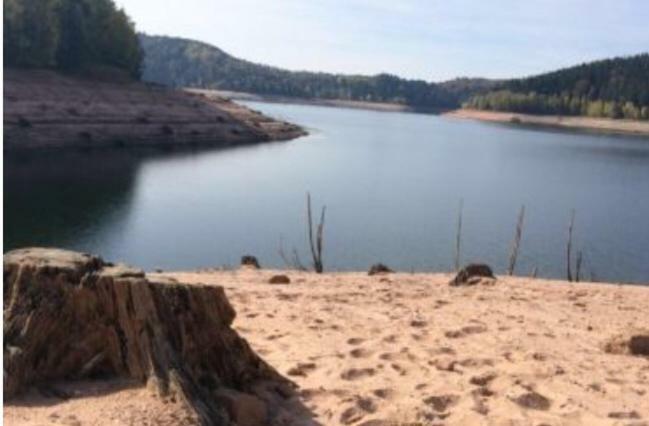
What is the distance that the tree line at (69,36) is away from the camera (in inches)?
2876

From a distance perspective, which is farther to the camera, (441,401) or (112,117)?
(112,117)

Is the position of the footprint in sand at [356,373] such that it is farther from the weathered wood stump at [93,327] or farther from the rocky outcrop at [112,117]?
the rocky outcrop at [112,117]

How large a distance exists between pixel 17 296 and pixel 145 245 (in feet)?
78.9

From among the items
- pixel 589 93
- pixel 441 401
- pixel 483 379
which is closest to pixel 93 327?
pixel 441 401

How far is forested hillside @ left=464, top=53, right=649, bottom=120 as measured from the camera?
167 metres

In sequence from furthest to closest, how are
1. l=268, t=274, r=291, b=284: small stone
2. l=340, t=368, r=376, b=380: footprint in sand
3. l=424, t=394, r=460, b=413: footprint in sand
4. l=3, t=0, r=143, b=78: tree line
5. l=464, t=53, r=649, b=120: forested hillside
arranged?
l=464, t=53, r=649, b=120: forested hillside, l=3, t=0, r=143, b=78: tree line, l=268, t=274, r=291, b=284: small stone, l=340, t=368, r=376, b=380: footprint in sand, l=424, t=394, r=460, b=413: footprint in sand

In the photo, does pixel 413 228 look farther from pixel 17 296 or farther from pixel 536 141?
pixel 536 141

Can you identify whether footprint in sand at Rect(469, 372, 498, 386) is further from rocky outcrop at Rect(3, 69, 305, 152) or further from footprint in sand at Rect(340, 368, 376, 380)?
rocky outcrop at Rect(3, 69, 305, 152)

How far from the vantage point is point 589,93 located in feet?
598

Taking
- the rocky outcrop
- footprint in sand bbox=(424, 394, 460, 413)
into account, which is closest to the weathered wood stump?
footprint in sand bbox=(424, 394, 460, 413)

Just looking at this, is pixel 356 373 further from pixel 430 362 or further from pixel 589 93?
pixel 589 93

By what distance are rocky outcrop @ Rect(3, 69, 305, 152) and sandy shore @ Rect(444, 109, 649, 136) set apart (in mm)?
85477

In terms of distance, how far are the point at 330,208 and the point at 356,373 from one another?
110 feet

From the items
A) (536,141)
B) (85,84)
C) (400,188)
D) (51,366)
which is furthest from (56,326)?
(536,141)
